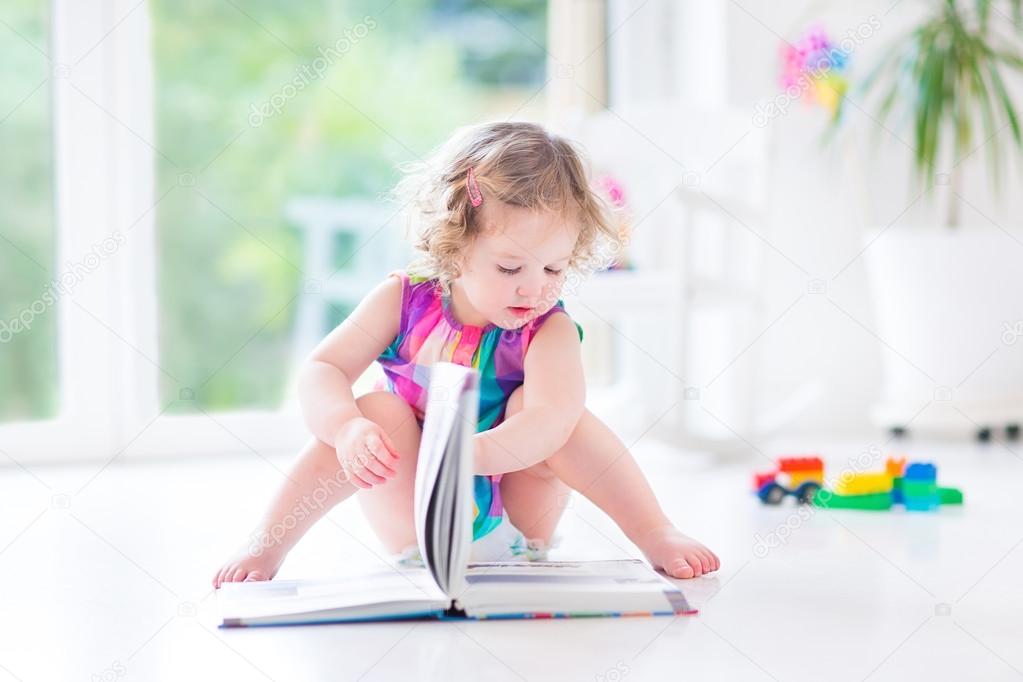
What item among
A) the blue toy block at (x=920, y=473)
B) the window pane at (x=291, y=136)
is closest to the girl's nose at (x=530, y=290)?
the blue toy block at (x=920, y=473)

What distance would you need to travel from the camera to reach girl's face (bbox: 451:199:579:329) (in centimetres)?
120

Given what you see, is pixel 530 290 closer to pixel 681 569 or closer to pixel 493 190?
pixel 493 190

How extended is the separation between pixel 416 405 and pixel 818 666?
1.74ft

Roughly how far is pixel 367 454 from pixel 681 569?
1.24 ft

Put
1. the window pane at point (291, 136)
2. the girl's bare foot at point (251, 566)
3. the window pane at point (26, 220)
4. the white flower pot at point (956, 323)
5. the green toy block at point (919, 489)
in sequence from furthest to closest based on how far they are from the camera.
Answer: the window pane at point (291, 136), the white flower pot at point (956, 323), the window pane at point (26, 220), the green toy block at point (919, 489), the girl's bare foot at point (251, 566)

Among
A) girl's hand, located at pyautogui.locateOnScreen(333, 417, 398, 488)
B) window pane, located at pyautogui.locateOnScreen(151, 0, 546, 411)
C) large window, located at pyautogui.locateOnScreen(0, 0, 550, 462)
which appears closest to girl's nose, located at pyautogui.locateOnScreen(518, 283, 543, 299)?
girl's hand, located at pyautogui.locateOnScreen(333, 417, 398, 488)

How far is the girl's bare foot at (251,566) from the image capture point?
1.20 metres

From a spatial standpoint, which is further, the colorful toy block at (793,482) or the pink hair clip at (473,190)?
the colorful toy block at (793,482)

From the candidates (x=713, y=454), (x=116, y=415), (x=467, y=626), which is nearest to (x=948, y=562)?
(x=467, y=626)

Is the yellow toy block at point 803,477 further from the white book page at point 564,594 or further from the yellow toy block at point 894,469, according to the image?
the white book page at point 564,594

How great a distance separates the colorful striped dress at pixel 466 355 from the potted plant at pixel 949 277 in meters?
1.41

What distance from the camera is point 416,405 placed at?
128cm

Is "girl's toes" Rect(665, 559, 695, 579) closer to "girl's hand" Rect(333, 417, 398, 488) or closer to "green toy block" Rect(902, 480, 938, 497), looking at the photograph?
"girl's hand" Rect(333, 417, 398, 488)

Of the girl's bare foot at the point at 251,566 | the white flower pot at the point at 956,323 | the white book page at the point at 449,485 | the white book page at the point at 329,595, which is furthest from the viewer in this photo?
the white flower pot at the point at 956,323
